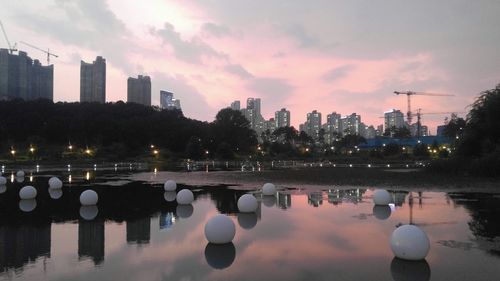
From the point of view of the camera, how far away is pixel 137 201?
21.4 metres

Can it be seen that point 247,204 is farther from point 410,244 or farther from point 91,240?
point 410,244

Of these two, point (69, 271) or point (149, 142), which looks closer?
point (69, 271)

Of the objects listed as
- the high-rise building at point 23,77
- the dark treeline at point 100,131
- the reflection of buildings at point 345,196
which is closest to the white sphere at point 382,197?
the reflection of buildings at point 345,196

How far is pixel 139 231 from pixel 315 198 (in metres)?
11.9

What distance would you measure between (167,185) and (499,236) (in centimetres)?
1887

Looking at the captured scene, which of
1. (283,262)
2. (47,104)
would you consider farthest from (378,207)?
(47,104)

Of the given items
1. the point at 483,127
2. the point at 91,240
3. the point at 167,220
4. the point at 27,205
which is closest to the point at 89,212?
the point at 167,220

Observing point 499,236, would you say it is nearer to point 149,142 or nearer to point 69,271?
point 69,271

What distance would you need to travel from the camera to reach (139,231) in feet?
44.4

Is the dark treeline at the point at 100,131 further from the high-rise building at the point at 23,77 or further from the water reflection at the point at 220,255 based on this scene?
the water reflection at the point at 220,255

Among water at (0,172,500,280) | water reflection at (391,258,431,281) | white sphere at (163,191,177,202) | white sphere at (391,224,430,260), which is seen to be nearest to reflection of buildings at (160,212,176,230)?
water at (0,172,500,280)

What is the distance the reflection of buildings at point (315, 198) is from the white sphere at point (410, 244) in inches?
402

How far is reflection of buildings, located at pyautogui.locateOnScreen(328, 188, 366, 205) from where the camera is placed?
848 inches

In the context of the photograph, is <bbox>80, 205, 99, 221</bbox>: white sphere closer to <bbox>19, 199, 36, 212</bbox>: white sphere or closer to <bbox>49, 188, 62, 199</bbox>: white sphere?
<bbox>19, 199, 36, 212</bbox>: white sphere
